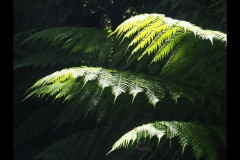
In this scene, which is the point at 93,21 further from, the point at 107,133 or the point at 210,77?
the point at 210,77

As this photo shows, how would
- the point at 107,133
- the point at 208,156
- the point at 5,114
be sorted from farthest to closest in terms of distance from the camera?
the point at 107,133 < the point at 208,156 < the point at 5,114

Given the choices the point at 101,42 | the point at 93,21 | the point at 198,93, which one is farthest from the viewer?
the point at 93,21

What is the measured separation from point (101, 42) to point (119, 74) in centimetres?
52

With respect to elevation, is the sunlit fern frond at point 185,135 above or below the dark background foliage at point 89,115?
above

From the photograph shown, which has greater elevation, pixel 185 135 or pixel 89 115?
pixel 185 135

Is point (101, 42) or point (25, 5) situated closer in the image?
point (101, 42)

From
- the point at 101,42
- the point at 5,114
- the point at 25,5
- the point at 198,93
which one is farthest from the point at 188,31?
the point at 25,5

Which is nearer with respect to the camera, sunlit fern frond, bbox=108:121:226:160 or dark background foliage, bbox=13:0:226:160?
sunlit fern frond, bbox=108:121:226:160

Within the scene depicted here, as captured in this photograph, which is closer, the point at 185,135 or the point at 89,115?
the point at 185,135

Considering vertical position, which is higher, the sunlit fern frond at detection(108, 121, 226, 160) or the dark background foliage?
the sunlit fern frond at detection(108, 121, 226, 160)

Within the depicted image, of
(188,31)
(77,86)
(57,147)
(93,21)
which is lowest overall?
(57,147)

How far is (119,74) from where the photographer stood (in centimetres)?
151

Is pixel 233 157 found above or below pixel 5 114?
below

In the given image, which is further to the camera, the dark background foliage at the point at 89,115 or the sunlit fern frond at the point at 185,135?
the dark background foliage at the point at 89,115
